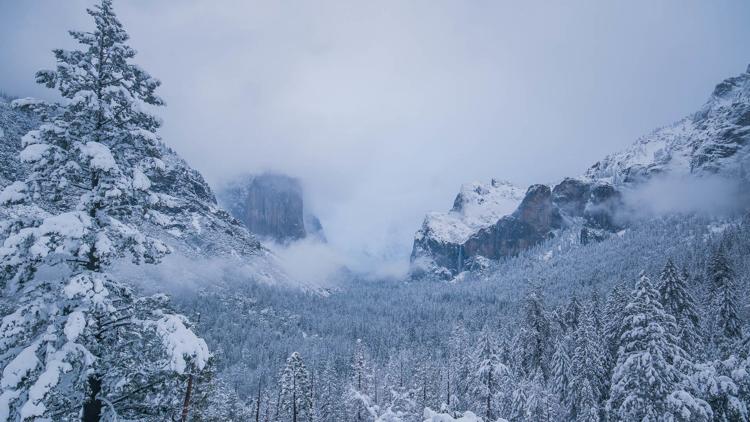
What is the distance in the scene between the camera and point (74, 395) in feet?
25.9

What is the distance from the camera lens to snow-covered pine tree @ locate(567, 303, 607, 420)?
112ft

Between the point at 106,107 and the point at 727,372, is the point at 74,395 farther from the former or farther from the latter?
the point at 727,372

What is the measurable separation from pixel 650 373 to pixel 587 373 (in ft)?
48.6

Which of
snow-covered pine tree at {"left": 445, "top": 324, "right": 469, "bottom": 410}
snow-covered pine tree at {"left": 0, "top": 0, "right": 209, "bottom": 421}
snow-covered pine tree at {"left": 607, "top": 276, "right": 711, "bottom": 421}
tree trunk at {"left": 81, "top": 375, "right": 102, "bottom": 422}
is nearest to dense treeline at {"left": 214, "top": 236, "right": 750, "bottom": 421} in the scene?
snow-covered pine tree at {"left": 607, "top": 276, "right": 711, "bottom": 421}

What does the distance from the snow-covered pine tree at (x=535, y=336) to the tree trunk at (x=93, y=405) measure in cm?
4275

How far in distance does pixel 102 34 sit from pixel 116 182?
3.35 m

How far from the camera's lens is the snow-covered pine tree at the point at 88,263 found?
7402 millimetres

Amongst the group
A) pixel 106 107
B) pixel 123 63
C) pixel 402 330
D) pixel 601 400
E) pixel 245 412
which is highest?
pixel 402 330

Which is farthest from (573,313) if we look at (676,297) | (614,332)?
(676,297)

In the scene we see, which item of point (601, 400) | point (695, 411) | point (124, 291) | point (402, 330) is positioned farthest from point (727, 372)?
point (402, 330)

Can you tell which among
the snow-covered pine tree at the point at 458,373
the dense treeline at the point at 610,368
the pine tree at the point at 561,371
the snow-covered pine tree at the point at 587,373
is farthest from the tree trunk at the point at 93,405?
the snow-covered pine tree at the point at 458,373

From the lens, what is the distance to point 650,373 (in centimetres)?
2162

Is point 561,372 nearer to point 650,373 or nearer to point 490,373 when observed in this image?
point 490,373

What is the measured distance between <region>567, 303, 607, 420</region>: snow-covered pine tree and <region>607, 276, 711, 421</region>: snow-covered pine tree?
37.7 feet
